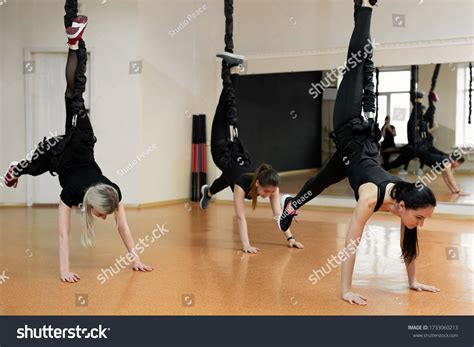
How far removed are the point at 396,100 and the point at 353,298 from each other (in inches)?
182

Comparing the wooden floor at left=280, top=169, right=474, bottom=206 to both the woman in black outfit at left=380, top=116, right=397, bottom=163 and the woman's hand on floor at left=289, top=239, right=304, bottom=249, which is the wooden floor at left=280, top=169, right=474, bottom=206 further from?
the woman's hand on floor at left=289, top=239, right=304, bottom=249

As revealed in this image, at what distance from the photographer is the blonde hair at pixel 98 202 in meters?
3.59

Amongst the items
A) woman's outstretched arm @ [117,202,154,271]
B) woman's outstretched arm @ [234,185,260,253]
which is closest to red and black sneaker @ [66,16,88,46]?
woman's outstretched arm @ [117,202,154,271]

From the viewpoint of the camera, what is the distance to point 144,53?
7.70 meters

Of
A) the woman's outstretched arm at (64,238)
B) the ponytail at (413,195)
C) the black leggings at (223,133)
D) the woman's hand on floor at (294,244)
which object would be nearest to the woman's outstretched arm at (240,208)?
the black leggings at (223,133)

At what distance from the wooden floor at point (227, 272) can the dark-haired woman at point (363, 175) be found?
300 millimetres

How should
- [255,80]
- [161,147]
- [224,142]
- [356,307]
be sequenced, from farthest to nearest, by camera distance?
[255,80], [161,147], [224,142], [356,307]

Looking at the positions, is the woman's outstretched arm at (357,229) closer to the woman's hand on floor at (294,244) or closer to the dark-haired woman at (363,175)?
the dark-haired woman at (363,175)

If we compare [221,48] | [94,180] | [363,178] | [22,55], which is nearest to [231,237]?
[94,180]

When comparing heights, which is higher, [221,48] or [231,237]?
[221,48]

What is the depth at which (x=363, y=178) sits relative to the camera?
135 inches

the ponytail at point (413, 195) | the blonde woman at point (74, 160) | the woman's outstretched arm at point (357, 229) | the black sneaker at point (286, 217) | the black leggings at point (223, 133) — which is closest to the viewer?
the ponytail at point (413, 195)

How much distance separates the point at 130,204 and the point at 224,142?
9.78ft

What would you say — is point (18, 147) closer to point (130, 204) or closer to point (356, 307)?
point (130, 204)
